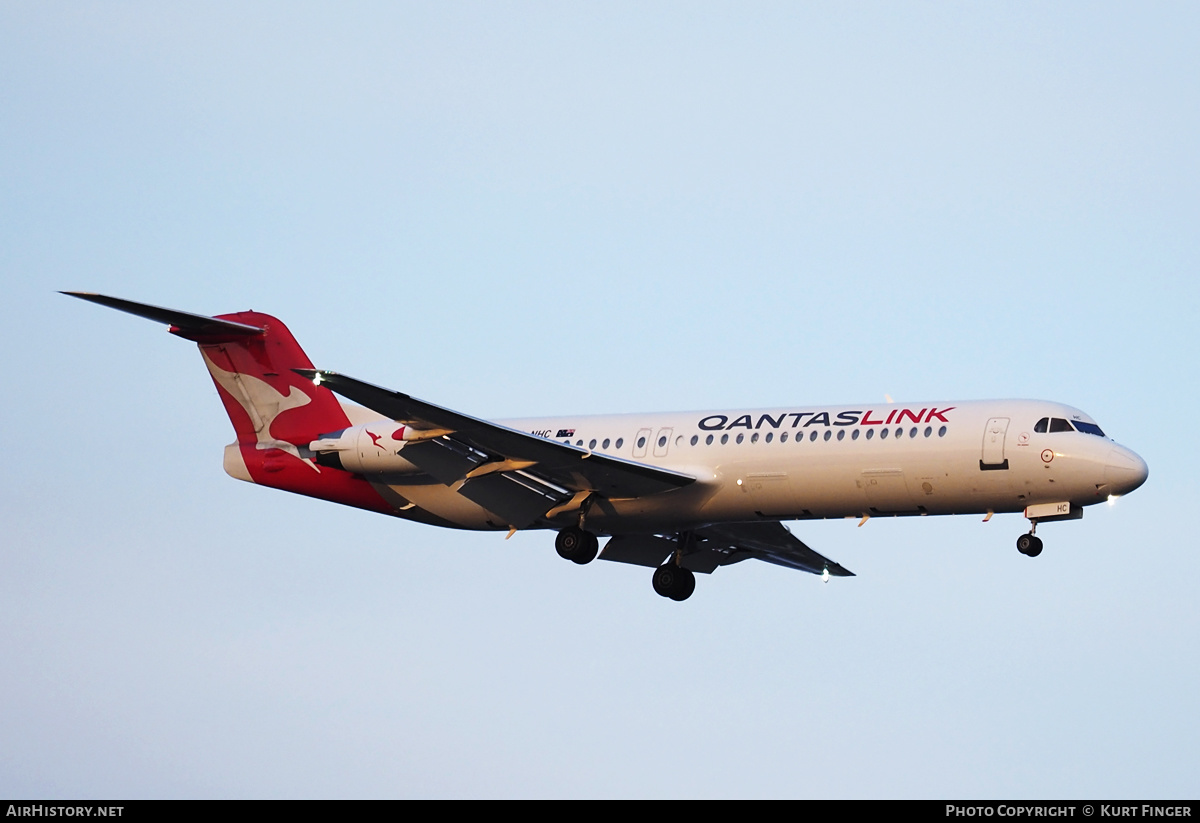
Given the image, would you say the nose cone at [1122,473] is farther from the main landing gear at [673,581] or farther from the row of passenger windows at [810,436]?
the main landing gear at [673,581]

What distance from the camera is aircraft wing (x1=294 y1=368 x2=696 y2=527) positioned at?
35.6m

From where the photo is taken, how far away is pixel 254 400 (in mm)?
41594

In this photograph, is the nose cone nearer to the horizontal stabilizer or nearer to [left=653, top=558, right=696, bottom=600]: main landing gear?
[left=653, top=558, right=696, bottom=600]: main landing gear

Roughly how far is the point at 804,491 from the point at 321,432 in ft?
37.9

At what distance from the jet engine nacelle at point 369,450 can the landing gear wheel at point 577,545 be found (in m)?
3.39

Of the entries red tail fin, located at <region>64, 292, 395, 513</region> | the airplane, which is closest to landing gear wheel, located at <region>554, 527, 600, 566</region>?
the airplane

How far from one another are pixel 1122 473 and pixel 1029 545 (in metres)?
2.21

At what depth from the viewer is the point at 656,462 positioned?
38.2m

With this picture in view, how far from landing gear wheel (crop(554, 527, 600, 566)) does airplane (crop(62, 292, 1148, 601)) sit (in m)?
0.04

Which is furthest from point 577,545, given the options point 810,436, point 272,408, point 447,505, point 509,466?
point 272,408
